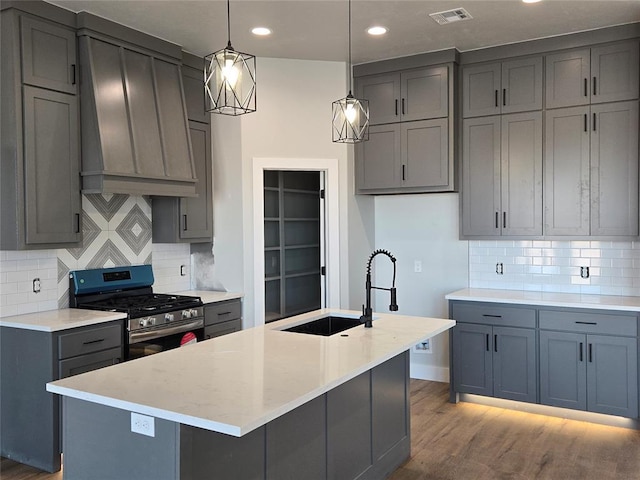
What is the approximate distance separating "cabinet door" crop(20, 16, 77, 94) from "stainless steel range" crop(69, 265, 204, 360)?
4.38 feet

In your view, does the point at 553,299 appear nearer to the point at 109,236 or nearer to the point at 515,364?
the point at 515,364

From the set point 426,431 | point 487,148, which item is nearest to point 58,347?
point 426,431

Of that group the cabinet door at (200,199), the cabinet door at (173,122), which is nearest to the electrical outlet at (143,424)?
the cabinet door at (173,122)

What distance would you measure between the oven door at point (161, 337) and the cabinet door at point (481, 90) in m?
2.85

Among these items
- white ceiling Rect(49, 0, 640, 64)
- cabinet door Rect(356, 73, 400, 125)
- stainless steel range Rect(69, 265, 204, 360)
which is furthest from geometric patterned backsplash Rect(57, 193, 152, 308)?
cabinet door Rect(356, 73, 400, 125)

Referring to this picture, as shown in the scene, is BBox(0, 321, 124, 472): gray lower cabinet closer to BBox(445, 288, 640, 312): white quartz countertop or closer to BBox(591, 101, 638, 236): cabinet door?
BBox(445, 288, 640, 312): white quartz countertop

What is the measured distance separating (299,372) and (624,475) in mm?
2244

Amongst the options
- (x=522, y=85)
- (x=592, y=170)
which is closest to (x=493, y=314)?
(x=592, y=170)

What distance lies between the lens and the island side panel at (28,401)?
11.1 feet

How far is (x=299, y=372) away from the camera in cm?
234

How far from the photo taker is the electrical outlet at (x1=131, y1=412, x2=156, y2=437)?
1.98 m

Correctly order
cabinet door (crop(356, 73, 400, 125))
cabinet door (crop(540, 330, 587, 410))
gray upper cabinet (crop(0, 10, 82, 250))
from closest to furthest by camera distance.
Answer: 1. gray upper cabinet (crop(0, 10, 82, 250))
2. cabinet door (crop(540, 330, 587, 410))
3. cabinet door (crop(356, 73, 400, 125))

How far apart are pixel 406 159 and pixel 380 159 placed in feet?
0.83

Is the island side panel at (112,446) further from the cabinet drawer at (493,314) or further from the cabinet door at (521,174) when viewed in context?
the cabinet door at (521,174)
